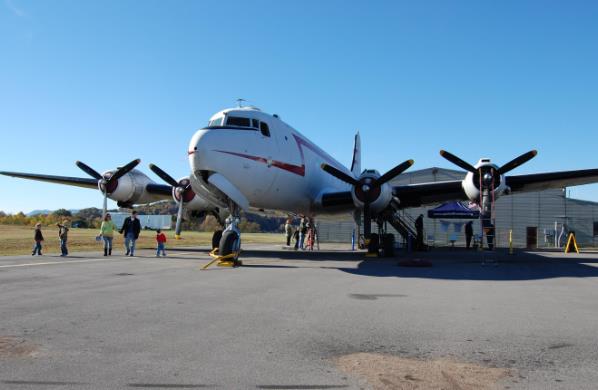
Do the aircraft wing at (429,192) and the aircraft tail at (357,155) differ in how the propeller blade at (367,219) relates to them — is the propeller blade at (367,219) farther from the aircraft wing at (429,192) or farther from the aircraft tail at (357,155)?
the aircraft tail at (357,155)

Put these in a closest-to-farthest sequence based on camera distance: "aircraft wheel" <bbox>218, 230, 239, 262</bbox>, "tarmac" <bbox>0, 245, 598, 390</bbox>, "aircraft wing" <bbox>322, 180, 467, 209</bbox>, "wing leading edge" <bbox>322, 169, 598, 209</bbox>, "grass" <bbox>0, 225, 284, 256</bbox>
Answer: "tarmac" <bbox>0, 245, 598, 390</bbox>, "aircraft wheel" <bbox>218, 230, 239, 262</bbox>, "wing leading edge" <bbox>322, 169, 598, 209</bbox>, "aircraft wing" <bbox>322, 180, 467, 209</bbox>, "grass" <bbox>0, 225, 284, 256</bbox>

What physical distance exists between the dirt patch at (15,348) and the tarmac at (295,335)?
2 cm

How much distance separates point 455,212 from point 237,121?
2737 cm

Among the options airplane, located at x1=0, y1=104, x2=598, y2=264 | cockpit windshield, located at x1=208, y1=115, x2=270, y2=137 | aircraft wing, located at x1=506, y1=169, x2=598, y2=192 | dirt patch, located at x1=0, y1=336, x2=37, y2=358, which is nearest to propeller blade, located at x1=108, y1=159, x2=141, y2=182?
airplane, located at x1=0, y1=104, x2=598, y2=264

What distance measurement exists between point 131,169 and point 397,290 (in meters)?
18.6

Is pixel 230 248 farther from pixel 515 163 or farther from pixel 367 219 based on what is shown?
pixel 515 163

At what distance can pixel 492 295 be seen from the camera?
28.7ft

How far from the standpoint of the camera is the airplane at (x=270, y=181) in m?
14.7

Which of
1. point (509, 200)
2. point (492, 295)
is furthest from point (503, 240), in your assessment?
point (492, 295)

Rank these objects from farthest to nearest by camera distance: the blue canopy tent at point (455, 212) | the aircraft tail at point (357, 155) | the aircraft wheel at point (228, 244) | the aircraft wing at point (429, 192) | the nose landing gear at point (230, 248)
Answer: the blue canopy tent at point (455, 212) < the aircraft tail at point (357, 155) < the aircraft wing at point (429, 192) < the aircraft wheel at point (228, 244) < the nose landing gear at point (230, 248)

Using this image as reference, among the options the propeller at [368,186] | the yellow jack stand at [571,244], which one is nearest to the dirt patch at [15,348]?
the propeller at [368,186]

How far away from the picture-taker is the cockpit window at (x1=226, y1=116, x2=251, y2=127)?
15742mm

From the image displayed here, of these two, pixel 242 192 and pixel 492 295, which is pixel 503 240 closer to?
pixel 242 192

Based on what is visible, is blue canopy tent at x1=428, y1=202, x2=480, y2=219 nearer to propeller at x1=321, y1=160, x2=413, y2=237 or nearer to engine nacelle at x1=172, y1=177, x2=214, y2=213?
propeller at x1=321, y1=160, x2=413, y2=237
